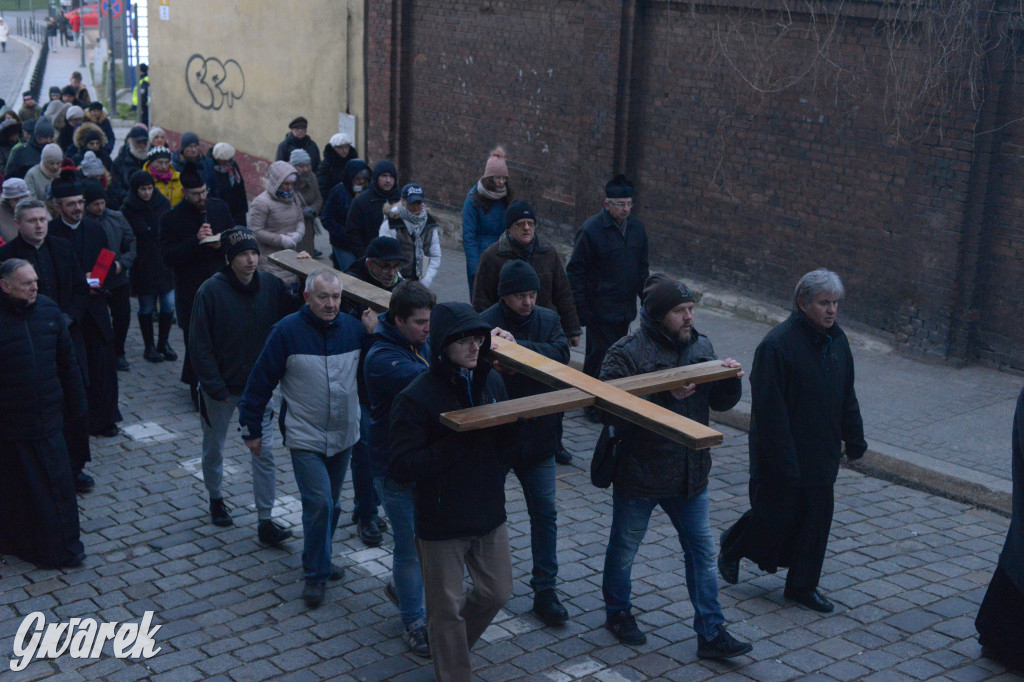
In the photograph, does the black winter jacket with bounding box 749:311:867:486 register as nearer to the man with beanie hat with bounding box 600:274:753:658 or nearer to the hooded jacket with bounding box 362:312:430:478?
the man with beanie hat with bounding box 600:274:753:658

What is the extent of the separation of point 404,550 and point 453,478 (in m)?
0.94

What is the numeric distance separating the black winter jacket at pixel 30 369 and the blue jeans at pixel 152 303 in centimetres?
419

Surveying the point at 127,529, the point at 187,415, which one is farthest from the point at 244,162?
the point at 127,529

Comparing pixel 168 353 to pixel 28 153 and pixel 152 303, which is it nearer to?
pixel 152 303

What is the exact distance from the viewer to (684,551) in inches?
229

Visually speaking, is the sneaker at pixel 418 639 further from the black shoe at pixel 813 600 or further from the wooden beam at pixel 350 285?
the black shoe at pixel 813 600

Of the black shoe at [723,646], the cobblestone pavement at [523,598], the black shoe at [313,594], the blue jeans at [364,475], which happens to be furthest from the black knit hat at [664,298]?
the black shoe at [313,594]

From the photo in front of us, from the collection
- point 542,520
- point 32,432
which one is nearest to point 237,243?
point 32,432

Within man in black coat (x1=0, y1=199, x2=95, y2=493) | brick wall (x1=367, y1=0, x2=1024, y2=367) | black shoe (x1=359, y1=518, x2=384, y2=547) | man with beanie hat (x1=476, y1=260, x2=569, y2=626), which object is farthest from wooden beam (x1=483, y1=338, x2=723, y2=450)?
brick wall (x1=367, y1=0, x2=1024, y2=367)

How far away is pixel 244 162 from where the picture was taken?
2097cm

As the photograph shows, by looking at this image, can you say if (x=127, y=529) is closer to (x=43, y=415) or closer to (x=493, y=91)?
(x=43, y=415)

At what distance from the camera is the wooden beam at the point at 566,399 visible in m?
4.73

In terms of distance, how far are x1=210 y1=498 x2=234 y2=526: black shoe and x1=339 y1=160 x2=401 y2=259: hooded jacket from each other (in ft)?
12.0

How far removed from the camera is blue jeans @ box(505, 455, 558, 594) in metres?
6.14
